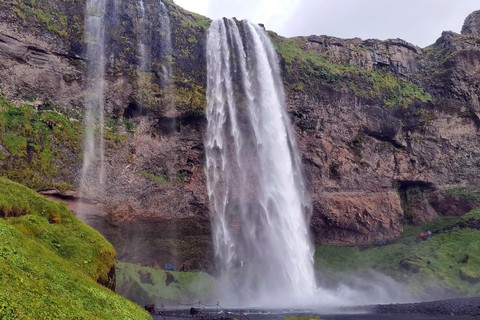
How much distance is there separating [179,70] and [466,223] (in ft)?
102

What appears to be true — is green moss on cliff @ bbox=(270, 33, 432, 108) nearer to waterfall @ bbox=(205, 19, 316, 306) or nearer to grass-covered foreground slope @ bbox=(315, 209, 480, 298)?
waterfall @ bbox=(205, 19, 316, 306)

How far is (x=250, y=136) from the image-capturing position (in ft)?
119

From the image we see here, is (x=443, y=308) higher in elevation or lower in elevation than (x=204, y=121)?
lower

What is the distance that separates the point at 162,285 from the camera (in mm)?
29047

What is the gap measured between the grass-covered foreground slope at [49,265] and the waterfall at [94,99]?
15495 millimetres

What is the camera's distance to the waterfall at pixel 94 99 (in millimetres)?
28972

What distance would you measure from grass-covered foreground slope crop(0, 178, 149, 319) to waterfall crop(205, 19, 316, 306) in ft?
68.3

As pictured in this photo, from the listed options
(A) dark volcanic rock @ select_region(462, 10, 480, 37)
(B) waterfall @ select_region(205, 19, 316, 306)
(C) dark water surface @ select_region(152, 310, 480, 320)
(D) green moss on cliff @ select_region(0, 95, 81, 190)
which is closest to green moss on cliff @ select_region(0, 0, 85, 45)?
(D) green moss on cliff @ select_region(0, 95, 81, 190)

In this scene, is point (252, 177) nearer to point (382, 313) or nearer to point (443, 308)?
point (382, 313)

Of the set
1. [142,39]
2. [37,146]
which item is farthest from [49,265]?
[142,39]

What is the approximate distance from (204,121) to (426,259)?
23381mm

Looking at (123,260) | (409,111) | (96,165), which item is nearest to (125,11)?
(96,165)

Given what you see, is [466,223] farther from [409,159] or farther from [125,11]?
[125,11]

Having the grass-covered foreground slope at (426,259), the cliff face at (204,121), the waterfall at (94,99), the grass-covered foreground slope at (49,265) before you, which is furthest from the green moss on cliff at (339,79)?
the grass-covered foreground slope at (49,265)
